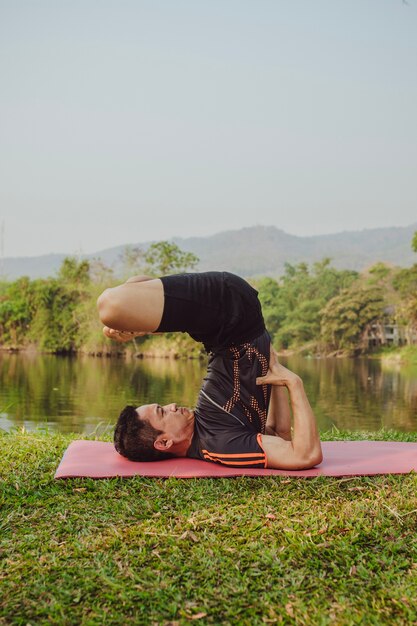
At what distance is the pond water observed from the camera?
11938 millimetres

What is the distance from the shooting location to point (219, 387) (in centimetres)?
333

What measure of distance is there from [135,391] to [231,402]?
13.0 metres

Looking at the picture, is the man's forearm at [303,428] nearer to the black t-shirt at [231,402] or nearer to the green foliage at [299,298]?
the black t-shirt at [231,402]

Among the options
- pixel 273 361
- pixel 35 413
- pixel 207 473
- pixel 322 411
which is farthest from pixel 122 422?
pixel 322 411

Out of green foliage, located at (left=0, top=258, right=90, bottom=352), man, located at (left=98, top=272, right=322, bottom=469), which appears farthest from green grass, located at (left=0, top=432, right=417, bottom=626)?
green foliage, located at (left=0, top=258, right=90, bottom=352)

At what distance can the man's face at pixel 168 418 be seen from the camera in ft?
10.5

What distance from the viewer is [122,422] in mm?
3229

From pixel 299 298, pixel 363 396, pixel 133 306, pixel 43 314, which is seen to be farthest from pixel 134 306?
pixel 299 298

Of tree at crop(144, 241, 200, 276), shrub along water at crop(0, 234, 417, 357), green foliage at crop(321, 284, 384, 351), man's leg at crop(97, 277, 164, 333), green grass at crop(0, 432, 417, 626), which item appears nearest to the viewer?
green grass at crop(0, 432, 417, 626)

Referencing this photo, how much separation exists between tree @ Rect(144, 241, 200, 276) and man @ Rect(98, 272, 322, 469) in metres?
26.8

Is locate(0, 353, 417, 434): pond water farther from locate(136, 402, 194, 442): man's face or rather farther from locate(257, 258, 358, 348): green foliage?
locate(257, 258, 358, 348): green foliage

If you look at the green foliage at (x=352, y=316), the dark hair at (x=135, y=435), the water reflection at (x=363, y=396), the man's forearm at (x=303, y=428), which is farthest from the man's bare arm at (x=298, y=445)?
the green foliage at (x=352, y=316)

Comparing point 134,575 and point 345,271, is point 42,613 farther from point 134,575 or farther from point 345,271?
point 345,271

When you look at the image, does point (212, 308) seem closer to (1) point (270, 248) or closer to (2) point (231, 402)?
(2) point (231, 402)
